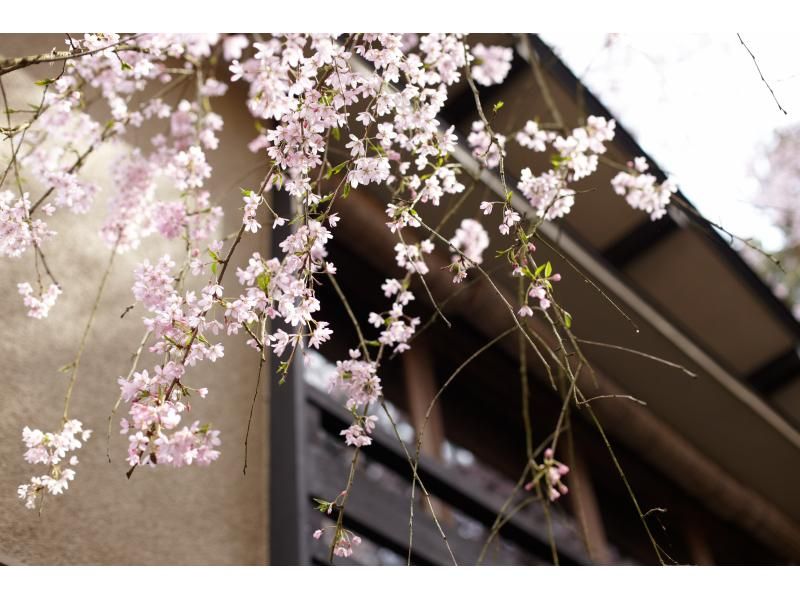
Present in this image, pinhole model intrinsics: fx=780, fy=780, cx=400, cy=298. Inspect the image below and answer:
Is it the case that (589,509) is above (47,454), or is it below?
above

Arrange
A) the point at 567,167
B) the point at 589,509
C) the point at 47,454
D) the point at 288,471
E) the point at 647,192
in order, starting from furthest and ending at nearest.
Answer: the point at 589,509, the point at 288,471, the point at 647,192, the point at 567,167, the point at 47,454

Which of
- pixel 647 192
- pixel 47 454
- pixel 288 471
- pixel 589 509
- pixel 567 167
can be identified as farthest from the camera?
pixel 589 509

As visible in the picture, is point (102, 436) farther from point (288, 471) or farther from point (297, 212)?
point (297, 212)

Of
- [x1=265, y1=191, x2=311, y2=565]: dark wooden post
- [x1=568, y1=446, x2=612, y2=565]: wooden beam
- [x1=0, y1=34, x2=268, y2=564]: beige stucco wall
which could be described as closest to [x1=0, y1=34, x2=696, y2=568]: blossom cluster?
[x1=0, y1=34, x2=268, y2=564]: beige stucco wall

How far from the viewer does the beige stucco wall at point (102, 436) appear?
1.37 metres

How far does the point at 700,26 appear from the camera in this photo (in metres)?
1.54

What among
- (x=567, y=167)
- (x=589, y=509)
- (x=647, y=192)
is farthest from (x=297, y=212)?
(x=589, y=509)

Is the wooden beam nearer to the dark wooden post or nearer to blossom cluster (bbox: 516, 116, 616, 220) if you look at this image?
the dark wooden post

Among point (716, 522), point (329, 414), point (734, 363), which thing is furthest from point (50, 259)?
point (716, 522)

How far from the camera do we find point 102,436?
1542mm

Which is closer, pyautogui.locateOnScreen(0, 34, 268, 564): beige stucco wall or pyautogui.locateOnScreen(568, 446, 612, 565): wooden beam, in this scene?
pyautogui.locateOnScreen(0, 34, 268, 564): beige stucco wall

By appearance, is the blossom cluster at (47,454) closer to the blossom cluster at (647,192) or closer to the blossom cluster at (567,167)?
the blossom cluster at (567,167)

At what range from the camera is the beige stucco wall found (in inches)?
54.1
